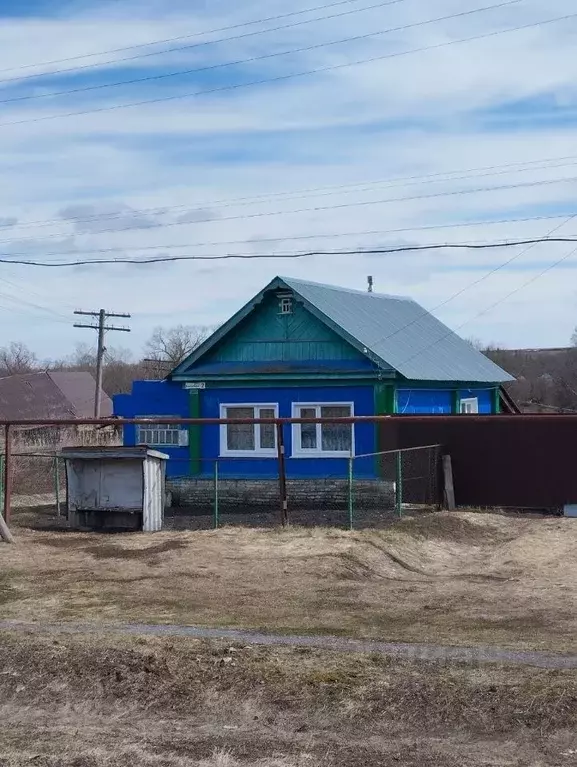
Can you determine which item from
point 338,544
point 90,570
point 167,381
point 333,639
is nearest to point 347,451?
point 167,381

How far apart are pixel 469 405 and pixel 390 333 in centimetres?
312

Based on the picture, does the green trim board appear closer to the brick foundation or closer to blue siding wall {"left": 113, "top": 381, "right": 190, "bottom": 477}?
blue siding wall {"left": 113, "top": 381, "right": 190, "bottom": 477}

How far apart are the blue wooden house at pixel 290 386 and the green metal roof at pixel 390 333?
2.0 inches

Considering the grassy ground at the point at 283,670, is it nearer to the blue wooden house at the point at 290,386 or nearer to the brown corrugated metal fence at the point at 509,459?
the brown corrugated metal fence at the point at 509,459

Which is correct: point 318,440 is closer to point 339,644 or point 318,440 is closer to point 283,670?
point 339,644

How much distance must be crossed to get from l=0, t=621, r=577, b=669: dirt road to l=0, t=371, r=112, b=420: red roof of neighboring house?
45.7m

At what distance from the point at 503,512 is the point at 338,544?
19.8 ft

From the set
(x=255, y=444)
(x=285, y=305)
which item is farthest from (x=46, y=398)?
(x=285, y=305)

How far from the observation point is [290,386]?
23.6 m

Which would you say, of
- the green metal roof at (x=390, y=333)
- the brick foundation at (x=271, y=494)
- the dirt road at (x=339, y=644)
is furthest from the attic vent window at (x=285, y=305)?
the dirt road at (x=339, y=644)

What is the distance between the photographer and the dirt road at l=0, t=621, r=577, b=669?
870 centimetres

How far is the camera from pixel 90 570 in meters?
14.5

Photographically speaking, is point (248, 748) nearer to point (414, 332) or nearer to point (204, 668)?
point (204, 668)

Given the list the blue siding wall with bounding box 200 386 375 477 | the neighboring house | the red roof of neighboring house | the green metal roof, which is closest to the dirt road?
the blue siding wall with bounding box 200 386 375 477
